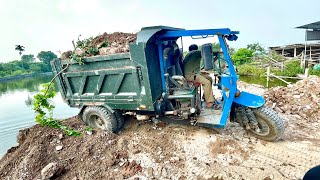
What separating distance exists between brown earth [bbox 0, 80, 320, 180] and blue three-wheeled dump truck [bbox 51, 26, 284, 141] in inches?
13.1

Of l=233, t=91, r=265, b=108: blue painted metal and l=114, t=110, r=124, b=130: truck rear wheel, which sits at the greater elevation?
l=233, t=91, r=265, b=108: blue painted metal

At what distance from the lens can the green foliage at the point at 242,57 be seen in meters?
20.6

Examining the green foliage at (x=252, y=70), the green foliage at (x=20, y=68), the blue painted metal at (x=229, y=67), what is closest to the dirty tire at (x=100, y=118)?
the blue painted metal at (x=229, y=67)

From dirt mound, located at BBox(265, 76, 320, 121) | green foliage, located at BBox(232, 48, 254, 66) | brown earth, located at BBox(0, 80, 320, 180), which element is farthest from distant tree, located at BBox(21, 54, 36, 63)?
dirt mound, located at BBox(265, 76, 320, 121)

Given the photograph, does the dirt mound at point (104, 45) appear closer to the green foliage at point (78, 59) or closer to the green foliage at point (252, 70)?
the green foliage at point (78, 59)

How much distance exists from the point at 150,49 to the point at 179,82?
844mm

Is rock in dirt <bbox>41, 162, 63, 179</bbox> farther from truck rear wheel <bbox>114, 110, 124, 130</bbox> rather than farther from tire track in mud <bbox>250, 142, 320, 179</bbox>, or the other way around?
tire track in mud <bbox>250, 142, 320, 179</bbox>

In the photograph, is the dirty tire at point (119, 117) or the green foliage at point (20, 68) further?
the green foliage at point (20, 68)

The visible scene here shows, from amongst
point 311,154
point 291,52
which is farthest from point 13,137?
point 291,52

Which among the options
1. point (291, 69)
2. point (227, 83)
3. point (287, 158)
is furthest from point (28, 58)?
point (287, 158)

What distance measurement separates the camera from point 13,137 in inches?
264

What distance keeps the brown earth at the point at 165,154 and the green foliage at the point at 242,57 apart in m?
17.0

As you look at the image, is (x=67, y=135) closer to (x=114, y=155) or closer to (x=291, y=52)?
(x=114, y=155)

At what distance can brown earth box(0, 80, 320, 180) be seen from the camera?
10.8ft
